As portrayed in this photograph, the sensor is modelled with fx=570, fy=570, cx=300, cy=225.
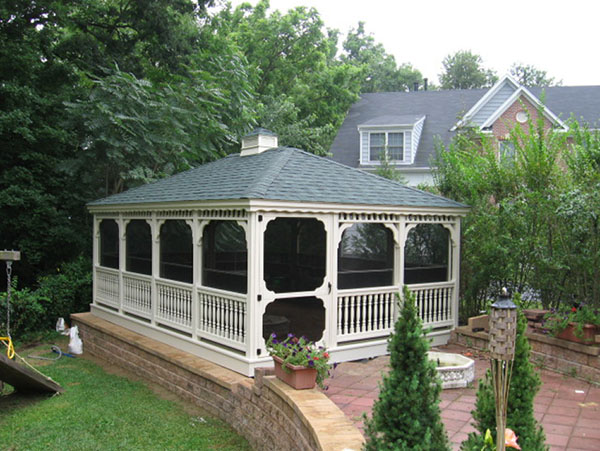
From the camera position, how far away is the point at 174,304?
890 centimetres

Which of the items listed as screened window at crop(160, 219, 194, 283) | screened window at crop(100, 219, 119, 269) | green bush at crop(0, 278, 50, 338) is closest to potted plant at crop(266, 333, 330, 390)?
screened window at crop(160, 219, 194, 283)

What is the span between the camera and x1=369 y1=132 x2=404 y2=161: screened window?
2058 cm

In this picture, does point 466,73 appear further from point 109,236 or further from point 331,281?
point 331,281

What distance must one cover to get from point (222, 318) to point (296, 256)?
414cm

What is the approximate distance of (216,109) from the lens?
14.6m

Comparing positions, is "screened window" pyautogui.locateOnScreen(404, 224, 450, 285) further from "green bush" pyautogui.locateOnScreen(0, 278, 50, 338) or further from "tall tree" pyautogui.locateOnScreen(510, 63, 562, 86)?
"tall tree" pyautogui.locateOnScreen(510, 63, 562, 86)

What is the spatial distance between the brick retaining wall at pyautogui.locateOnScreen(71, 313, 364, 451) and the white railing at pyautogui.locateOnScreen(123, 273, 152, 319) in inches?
16.4

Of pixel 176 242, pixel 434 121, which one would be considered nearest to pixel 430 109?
pixel 434 121

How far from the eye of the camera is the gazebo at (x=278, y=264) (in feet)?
24.4

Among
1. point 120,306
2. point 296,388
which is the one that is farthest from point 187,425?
point 120,306

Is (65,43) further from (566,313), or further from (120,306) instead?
(566,313)

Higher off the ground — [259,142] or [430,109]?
[430,109]

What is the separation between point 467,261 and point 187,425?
5.52 metres

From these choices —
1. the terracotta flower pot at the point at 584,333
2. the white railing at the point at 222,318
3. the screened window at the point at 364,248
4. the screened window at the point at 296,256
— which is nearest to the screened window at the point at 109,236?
the screened window at the point at 296,256
